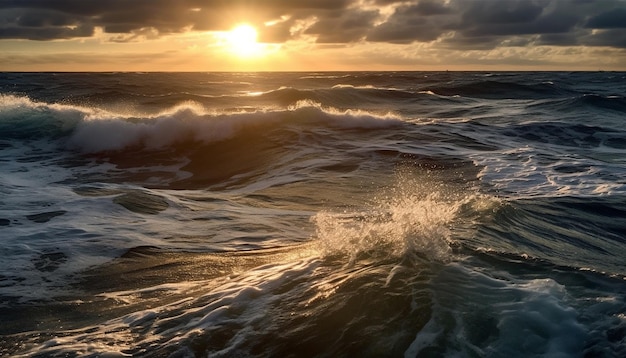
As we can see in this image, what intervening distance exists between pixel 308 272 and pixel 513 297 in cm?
200

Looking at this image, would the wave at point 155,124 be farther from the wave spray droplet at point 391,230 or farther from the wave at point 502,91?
the wave at point 502,91

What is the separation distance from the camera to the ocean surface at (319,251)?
4.58m

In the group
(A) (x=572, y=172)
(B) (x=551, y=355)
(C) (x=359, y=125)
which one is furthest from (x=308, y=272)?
(C) (x=359, y=125)

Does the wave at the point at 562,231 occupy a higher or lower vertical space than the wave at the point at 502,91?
lower

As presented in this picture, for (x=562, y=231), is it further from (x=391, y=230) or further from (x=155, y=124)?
(x=155, y=124)

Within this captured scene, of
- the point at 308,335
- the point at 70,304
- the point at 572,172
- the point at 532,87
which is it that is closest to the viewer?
the point at 308,335

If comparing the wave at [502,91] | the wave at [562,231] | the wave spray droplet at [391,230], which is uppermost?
the wave at [502,91]

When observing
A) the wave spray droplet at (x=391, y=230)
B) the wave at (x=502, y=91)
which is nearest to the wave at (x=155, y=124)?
the wave spray droplet at (x=391, y=230)

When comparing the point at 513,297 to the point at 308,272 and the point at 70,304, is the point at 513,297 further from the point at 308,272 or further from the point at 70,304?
the point at 70,304

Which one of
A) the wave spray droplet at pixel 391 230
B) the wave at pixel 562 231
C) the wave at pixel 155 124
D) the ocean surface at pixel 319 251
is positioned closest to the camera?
the ocean surface at pixel 319 251

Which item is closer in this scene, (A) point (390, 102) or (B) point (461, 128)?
(B) point (461, 128)

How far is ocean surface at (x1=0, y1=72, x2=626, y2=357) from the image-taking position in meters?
4.58

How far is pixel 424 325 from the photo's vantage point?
4633 mm

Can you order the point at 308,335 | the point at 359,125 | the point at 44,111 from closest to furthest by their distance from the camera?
the point at 308,335
the point at 359,125
the point at 44,111
